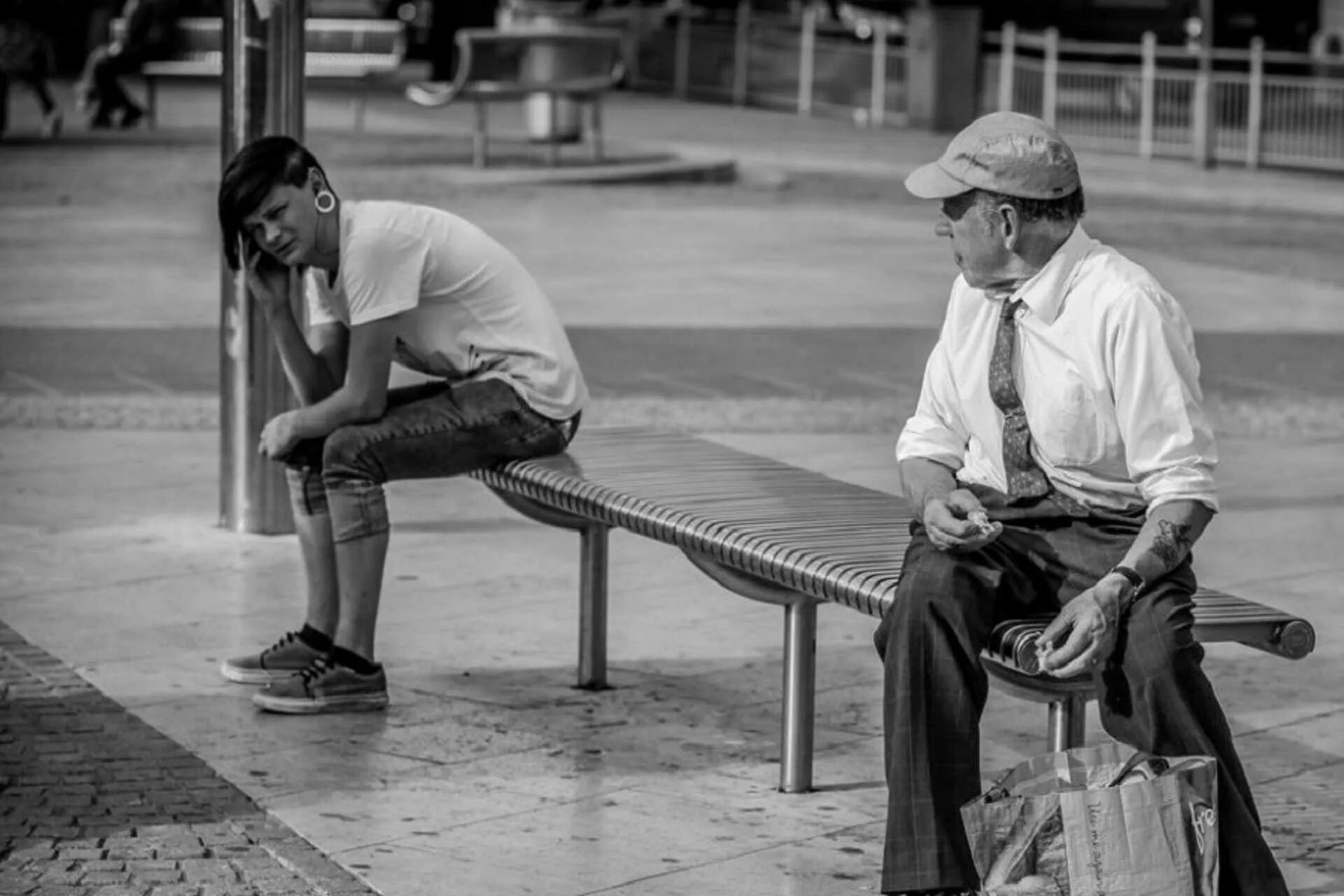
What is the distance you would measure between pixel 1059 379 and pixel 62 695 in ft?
8.34

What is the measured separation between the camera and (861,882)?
4.43 meters

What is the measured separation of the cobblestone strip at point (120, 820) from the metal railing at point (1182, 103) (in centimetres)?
1657

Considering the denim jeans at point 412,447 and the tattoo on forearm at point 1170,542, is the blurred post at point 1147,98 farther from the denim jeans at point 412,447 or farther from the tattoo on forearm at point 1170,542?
the tattoo on forearm at point 1170,542

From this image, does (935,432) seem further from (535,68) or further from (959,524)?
(535,68)

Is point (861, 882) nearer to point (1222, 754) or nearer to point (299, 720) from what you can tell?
point (1222, 754)

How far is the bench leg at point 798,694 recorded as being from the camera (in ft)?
16.2

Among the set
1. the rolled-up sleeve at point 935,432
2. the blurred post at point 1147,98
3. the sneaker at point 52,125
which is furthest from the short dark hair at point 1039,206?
the sneaker at point 52,125

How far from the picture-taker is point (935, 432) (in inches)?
174

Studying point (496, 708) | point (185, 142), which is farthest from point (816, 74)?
point (496, 708)

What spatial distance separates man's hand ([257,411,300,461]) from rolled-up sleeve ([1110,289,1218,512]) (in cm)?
210

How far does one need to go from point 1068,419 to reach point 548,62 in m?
16.6

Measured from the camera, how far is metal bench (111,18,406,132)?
23172 millimetres

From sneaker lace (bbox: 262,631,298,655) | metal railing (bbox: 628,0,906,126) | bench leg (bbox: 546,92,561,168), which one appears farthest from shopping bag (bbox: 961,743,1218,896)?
metal railing (bbox: 628,0,906,126)

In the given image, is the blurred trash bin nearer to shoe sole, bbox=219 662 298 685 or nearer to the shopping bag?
shoe sole, bbox=219 662 298 685
